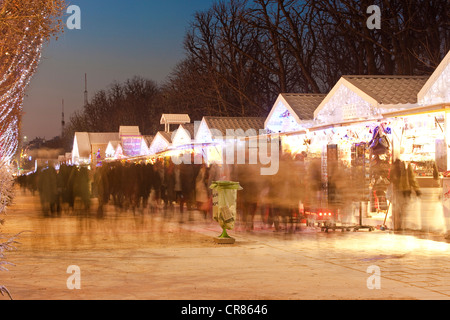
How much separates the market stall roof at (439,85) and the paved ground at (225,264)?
113 inches

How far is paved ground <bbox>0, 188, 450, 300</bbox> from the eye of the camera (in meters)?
6.88

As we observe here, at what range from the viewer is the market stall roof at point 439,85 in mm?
12495

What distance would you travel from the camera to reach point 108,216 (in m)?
17.8

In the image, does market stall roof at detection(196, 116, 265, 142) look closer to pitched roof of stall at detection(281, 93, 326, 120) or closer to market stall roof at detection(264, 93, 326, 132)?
market stall roof at detection(264, 93, 326, 132)

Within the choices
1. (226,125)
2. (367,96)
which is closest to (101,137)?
(226,125)

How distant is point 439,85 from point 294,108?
631 cm

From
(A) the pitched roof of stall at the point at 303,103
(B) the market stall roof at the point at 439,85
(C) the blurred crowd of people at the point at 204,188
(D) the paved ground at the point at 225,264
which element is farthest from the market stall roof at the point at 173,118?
(B) the market stall roof at the point at 439,85

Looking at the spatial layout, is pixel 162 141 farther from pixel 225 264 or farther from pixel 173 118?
pixel 225 264

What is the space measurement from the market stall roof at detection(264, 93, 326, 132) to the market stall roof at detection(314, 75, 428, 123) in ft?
5.34

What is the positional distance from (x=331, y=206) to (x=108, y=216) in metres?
7.34

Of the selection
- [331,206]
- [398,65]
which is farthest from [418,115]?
[398,65]

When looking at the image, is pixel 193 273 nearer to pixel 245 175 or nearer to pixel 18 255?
pixel 18 255

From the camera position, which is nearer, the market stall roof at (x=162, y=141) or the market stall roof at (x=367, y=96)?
the market stall roof at (x=367, y=96)

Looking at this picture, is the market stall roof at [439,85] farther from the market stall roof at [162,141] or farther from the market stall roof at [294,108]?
the market stall roof at [162,141]
